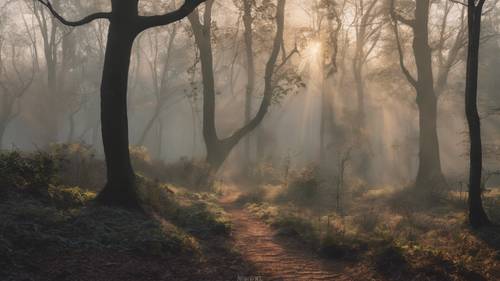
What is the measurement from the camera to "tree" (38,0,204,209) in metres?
9.90

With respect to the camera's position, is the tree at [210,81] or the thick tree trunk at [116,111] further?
the tree at [210,81]

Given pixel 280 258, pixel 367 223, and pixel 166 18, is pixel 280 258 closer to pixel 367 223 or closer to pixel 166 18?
pixel 367 223

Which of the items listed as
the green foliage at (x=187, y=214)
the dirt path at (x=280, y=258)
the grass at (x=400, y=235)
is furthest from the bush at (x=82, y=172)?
the grass at (x=400, y=235)

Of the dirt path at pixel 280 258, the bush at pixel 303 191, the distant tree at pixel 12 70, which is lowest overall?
the dirt path at pixel 280 258

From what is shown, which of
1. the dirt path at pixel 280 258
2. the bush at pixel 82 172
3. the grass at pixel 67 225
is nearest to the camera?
the grass at pixel 67 225

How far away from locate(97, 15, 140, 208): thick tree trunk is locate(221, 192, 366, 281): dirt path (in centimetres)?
283

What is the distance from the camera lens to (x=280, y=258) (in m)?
8.71

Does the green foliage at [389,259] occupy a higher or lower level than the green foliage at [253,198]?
lower

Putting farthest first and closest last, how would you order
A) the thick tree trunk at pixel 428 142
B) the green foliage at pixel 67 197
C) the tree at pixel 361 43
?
the tree at pixel 361 43, the thick tree trunk at pixel 428 142, the green foliage at pixel 67 197

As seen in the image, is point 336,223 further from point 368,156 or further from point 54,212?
point 368,156

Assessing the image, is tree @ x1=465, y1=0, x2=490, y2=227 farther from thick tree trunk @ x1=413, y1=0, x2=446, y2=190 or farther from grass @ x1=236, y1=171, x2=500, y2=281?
thick tree trunk @ x1=413, y1=0, x2=446, y2=190

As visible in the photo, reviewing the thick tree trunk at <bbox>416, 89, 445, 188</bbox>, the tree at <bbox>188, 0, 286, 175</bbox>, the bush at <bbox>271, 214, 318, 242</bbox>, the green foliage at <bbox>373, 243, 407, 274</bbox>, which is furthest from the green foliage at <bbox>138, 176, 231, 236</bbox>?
the thick tree trunk at <bbox>416, 89, 445, 188</bbox>

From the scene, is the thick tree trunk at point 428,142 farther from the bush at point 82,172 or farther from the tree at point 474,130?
A: the bush at point 82,172

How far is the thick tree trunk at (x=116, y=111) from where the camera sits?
390 inches
